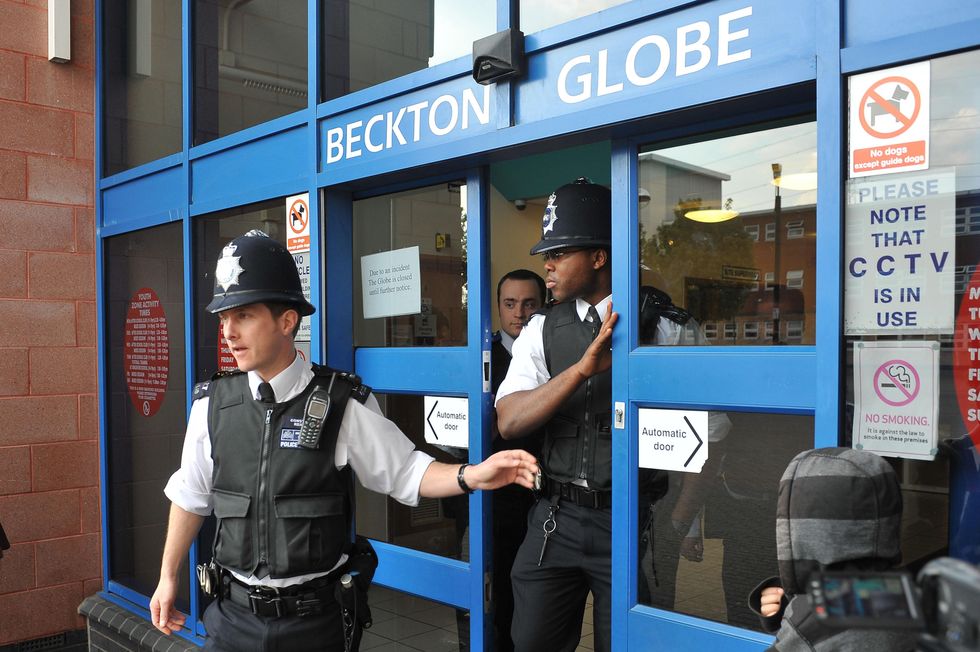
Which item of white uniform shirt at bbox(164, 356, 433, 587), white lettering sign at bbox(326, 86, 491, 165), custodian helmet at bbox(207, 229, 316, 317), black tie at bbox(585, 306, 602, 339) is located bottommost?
white uniform shirt at bbox(164, 356, 433, 587)

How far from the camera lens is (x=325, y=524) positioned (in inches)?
90.0

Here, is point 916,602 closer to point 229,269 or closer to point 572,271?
point 572,271

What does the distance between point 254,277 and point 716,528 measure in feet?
5.03

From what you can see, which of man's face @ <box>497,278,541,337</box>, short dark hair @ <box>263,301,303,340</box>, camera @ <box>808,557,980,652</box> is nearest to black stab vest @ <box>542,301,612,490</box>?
short dark hair @ <box>263,301,303,340</box>

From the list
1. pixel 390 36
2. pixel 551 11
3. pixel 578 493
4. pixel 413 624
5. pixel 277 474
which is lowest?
pixel 413 624

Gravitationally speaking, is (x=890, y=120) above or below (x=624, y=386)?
above

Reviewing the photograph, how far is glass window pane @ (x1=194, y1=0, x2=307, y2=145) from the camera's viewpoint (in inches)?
142

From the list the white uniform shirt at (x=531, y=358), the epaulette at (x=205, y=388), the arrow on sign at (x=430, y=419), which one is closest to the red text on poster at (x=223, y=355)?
the arrow on sign at (x=430, y=419)

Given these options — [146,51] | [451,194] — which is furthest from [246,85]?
[451,194]

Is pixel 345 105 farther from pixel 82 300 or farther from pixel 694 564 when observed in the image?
pixel 82 300

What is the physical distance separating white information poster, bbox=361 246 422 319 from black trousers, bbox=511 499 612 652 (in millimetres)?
977

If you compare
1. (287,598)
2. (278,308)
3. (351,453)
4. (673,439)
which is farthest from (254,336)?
(673,439)

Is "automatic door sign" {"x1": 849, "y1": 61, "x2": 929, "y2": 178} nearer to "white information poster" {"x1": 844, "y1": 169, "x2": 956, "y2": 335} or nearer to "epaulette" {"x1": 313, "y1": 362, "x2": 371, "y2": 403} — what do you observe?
"white information poster" {"x1": 844, "y1": 169, "x2": 956, "y2": 335}

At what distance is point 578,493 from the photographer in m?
2.56
